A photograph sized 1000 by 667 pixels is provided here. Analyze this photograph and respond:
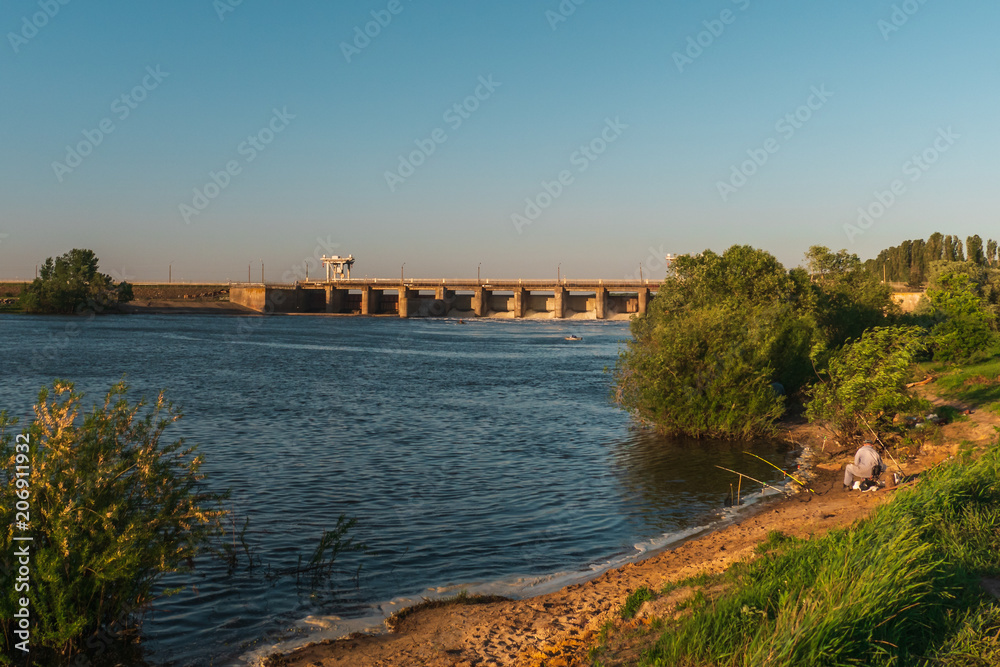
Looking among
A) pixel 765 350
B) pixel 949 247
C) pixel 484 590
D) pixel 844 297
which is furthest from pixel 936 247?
pixel 484 590

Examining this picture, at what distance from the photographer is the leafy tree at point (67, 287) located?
128 meters

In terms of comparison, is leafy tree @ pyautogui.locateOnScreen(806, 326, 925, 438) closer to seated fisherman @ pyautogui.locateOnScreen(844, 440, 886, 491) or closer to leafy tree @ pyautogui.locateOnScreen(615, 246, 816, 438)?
seated fisherman @ pyautogui.locateOnScreen(844, 440, 886, 491)

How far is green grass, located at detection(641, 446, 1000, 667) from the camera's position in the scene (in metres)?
7.14

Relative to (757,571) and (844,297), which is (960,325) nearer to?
(844,297)

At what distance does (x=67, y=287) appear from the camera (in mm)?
127812

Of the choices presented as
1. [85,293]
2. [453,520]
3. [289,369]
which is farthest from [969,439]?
[85,293]

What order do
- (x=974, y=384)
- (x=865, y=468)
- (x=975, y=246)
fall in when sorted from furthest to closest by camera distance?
(x=975, y=246) → (x=974, y=384) → (x=865, y=468)

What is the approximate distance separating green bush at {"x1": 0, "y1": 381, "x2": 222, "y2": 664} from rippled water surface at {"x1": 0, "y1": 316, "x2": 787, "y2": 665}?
5.49 feet

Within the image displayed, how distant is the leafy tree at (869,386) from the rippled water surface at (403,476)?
2858 millimetres

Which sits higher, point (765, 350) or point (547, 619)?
point (765, 350)

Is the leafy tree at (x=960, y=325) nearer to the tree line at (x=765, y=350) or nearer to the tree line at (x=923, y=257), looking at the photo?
the tree line at (x=765, y=350)

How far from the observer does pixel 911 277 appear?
122m

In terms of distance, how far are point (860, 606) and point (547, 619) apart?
15.8ft

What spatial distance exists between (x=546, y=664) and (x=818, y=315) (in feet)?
→ 117
